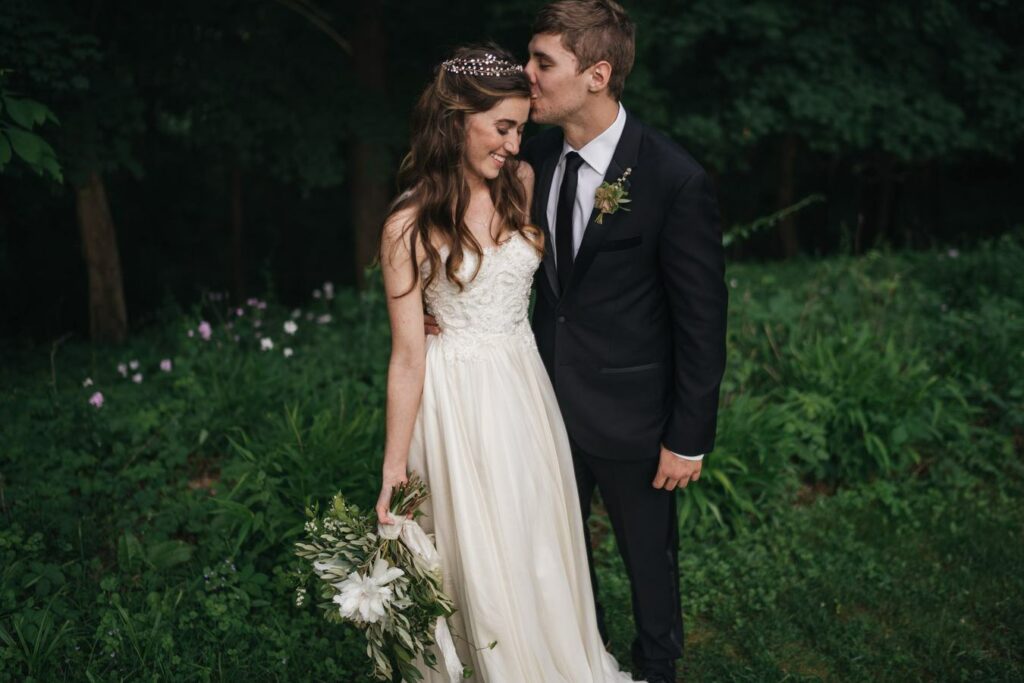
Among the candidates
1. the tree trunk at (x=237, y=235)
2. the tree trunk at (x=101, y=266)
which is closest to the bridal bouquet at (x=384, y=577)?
the tree trunk at (x=101, y=266)

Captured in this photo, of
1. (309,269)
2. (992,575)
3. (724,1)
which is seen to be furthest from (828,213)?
(992,575)

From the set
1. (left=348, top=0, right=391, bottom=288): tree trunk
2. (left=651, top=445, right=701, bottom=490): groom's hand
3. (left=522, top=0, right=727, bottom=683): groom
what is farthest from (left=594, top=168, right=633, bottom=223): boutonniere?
(left=348, top=0, right=391, bottom=288): tree trunk

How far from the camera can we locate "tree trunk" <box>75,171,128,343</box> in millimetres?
6535

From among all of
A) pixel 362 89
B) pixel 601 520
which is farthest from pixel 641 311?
pixel 362 89

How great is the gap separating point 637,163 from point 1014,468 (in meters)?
3.61

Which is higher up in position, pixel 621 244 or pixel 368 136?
pixel 621 244

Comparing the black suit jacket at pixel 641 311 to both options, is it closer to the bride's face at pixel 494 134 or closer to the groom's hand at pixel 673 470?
the groom's hand at pixel 673 470

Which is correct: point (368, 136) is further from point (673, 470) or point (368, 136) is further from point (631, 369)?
point (673, 470)

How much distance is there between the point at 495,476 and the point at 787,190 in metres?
9.37

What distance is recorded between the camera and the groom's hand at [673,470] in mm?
2715

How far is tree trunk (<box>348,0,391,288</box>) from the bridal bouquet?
15.3 ft

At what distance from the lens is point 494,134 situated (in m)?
2.46

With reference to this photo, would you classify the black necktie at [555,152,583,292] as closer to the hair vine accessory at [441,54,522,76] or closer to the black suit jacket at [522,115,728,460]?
the black suit jacket at [522,115,728,460]

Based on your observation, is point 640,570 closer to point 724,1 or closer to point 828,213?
point 724,1
